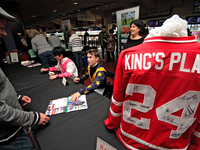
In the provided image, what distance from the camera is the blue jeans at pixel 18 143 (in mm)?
762

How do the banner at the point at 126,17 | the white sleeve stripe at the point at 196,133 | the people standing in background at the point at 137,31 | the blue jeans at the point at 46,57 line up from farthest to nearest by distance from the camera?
the blue jeans at the point at 46,57 → the banner at the point at 126,17 → the people standing in background at the point at 137,31 → the white sleeve stripe at the point at 196,133

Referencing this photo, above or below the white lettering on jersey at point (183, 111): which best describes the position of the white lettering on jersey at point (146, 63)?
above

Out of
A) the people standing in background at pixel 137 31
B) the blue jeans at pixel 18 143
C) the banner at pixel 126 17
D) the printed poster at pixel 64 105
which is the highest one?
the banner at pixel 126 17

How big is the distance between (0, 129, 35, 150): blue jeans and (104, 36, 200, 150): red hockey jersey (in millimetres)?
805

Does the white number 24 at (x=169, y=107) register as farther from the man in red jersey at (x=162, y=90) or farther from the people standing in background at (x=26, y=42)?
the people standing in background at (x=26, y=42)

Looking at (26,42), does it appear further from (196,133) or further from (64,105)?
(196,133)

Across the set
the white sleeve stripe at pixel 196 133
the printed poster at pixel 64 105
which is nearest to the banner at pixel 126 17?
the printed poster at pixel 64 105

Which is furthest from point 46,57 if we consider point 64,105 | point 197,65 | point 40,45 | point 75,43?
point 197,65

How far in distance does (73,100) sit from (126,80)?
0.76 meters

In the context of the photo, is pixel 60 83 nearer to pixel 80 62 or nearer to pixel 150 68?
pixel 150 68

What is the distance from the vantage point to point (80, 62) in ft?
15.4

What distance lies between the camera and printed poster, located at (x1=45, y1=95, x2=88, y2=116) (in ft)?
3.46

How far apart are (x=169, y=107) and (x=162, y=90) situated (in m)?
0.10

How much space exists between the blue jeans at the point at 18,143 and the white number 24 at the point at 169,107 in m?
0.85
